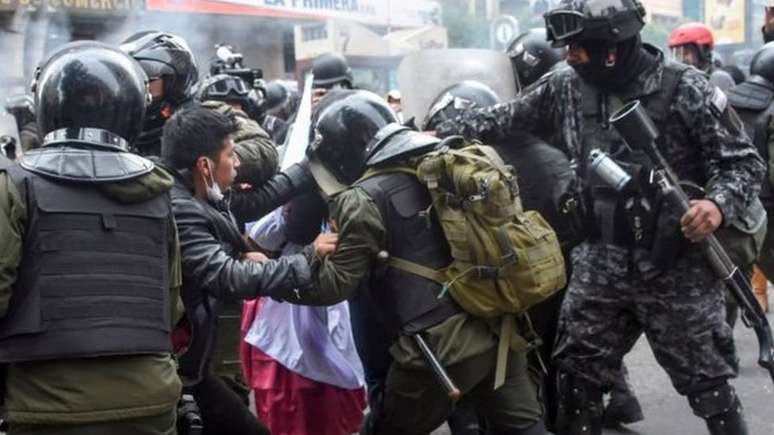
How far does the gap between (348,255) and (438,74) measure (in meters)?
2.04

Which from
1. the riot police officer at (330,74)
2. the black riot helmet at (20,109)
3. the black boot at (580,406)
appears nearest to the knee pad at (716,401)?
the black boot at (580,406)

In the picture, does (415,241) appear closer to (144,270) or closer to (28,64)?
(144,270)

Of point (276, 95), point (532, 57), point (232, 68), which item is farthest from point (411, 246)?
point (276, 95)

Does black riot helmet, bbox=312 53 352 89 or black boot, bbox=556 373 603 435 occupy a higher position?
black riot helmet, bbox=312 53 352 89

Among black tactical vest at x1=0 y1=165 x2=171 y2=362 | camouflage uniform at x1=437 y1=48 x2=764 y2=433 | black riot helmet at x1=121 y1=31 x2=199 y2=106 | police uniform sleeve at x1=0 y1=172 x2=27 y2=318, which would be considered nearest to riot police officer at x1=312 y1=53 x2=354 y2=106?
black riot helmet at x1=121 y1=31 x2=199 y2=106

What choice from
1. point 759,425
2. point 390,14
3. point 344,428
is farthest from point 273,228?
point 390,14

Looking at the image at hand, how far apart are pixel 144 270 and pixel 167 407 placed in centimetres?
36

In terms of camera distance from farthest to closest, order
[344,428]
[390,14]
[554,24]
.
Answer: [390,14]
[344,428]
[554,24]

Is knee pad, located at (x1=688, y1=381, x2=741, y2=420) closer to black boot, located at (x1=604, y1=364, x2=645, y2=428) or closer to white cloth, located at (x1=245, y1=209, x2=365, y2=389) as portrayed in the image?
black boot, located at (x1=604, y1=364, x2=645, y2=428)

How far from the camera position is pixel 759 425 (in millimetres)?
5086

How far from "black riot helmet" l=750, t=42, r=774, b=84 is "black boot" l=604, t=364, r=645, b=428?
2009 millimetres

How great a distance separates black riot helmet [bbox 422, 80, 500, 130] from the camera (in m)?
4.44

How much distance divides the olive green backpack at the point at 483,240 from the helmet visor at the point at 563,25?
68cm

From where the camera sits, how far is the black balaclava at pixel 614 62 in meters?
3.85
